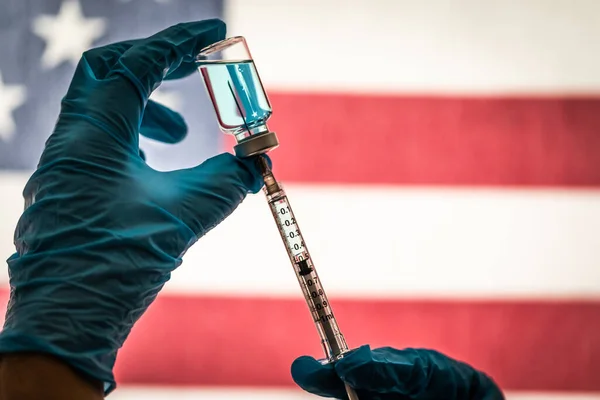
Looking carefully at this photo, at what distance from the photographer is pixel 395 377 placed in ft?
2.70

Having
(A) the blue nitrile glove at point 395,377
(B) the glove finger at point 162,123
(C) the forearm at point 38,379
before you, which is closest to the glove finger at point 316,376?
(A) the blue nitrile glove at point 395,377

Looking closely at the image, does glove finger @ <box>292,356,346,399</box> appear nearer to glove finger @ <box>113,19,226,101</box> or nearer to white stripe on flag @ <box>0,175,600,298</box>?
white stripe on flag @ <box>0,175,600,298</box>

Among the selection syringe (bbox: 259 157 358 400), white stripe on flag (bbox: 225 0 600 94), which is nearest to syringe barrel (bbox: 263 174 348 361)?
syringe (bbox: 259 157 358 400)

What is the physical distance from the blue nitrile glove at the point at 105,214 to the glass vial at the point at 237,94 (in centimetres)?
5

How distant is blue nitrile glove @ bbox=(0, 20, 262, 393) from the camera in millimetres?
715

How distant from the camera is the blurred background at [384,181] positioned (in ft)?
3.47

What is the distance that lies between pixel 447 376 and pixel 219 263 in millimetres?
454

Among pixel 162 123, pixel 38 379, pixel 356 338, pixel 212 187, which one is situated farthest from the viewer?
pixel 356 338

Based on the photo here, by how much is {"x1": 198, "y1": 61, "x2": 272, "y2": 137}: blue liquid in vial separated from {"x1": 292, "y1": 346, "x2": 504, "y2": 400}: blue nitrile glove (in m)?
0.35

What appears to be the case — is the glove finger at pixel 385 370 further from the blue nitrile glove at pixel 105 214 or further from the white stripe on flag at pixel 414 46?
the white stripe on flag at pixel 414 46

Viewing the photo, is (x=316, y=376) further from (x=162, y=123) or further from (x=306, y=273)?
(x=162, y=123)

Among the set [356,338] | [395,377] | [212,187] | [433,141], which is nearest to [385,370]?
[395,377]

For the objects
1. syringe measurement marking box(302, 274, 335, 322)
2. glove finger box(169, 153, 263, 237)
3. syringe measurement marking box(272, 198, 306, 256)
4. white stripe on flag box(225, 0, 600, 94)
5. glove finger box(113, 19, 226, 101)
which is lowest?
syringe measurement marking box(302, 274, 335, 322)

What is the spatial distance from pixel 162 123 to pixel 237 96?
21cm
